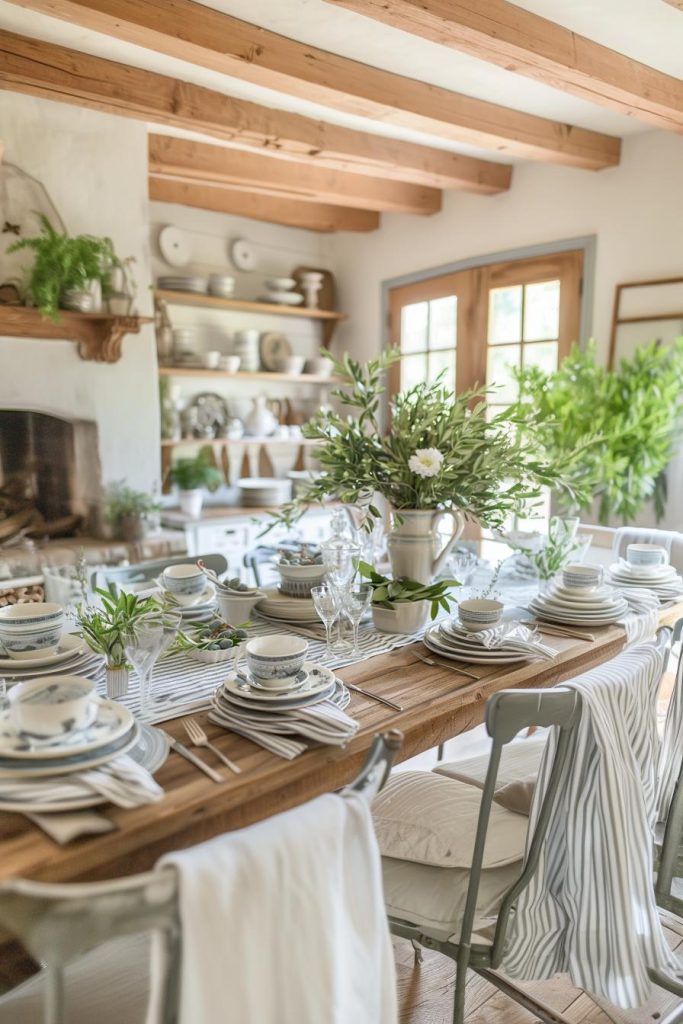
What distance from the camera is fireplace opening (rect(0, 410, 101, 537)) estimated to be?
137 inches

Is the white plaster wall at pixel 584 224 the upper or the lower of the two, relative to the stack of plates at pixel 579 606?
upper

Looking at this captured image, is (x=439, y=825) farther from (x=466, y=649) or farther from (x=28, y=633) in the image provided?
(x=28, y=633)

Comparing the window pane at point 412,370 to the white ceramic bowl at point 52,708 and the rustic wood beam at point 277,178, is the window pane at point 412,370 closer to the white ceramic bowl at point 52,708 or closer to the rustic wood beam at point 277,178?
the rustic wood beam at point 277,178

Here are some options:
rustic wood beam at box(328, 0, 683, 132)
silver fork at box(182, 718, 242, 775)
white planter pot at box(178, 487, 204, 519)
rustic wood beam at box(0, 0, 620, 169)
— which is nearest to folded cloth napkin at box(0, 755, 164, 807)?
silver fork at box(182, 718, 242, 775)

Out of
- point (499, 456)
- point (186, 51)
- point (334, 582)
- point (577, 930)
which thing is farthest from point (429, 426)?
point (186, 51)

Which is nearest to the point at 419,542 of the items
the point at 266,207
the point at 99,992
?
the point at 99,992

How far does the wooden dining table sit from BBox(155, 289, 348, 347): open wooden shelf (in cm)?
322

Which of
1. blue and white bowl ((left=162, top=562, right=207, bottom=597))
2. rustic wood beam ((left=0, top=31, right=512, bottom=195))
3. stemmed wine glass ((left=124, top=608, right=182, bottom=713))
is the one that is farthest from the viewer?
rustic wood beam ((left=0, top=31, right=512, bottom=195))

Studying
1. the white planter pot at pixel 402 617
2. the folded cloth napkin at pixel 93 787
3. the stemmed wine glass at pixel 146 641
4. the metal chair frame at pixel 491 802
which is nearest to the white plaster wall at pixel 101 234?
the white planter pot at pixel 402 617

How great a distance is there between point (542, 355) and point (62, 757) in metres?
3.59

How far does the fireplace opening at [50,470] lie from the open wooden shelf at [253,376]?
84cm

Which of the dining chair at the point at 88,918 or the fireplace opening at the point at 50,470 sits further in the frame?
the fireplace opening at the point at 50,470

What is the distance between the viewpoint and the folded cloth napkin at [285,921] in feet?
2.57

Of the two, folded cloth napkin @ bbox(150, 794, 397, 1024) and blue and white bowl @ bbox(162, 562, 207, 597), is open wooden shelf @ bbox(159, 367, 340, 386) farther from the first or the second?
folded cloth napkin @ bbox(150, 794, 397, 1024)
